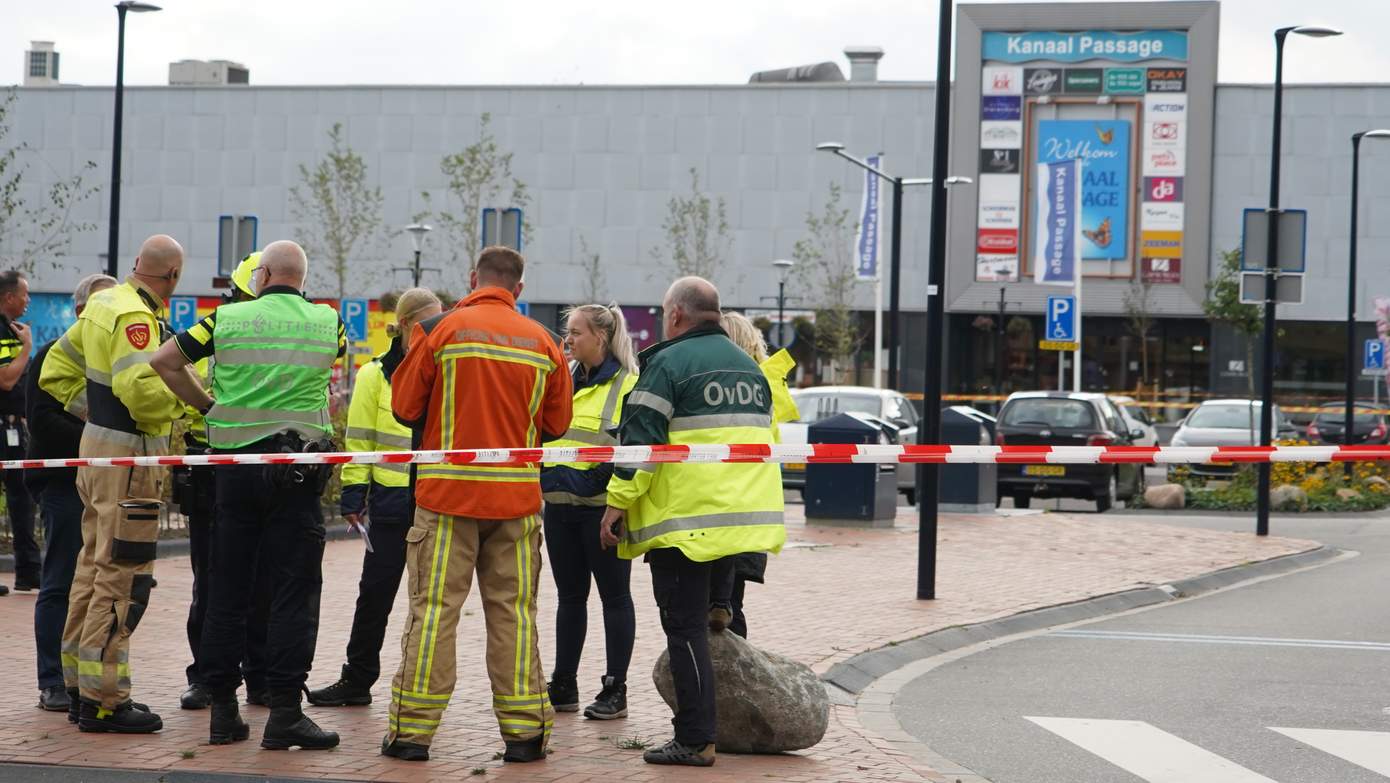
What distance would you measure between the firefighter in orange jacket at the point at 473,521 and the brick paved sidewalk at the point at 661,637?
0.73 feet

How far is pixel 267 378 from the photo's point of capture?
6.85 meters

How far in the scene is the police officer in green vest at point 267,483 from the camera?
677 cm

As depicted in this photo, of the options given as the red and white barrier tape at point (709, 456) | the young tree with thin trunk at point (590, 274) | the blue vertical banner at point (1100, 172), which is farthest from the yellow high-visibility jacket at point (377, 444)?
the young tree with thin trunk at point (590, 274)

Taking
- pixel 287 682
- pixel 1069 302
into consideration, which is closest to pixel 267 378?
pixel 287 682

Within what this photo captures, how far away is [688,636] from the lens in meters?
6.71

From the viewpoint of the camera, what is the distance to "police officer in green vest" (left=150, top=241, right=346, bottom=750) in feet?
22.2

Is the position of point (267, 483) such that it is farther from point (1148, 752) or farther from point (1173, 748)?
point (1173, 748)

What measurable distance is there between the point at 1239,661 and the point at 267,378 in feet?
19.7

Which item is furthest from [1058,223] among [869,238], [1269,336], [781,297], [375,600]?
[375,600]

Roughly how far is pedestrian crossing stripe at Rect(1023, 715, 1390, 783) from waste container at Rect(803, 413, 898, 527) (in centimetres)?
1020

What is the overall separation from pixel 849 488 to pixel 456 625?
12.3 m

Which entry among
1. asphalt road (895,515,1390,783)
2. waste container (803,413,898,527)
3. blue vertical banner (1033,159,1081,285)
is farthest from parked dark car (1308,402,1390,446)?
asphalt road (895,515,1390,783)

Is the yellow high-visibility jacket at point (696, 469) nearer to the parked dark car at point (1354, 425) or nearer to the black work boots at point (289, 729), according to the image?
the black work boots at point (289, 729)

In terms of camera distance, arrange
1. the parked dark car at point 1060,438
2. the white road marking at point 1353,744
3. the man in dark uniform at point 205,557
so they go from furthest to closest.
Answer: the parked dark car at point 1060,438 → the white road marking at point 1353,744 → the man in dark uniform at point 205,557
